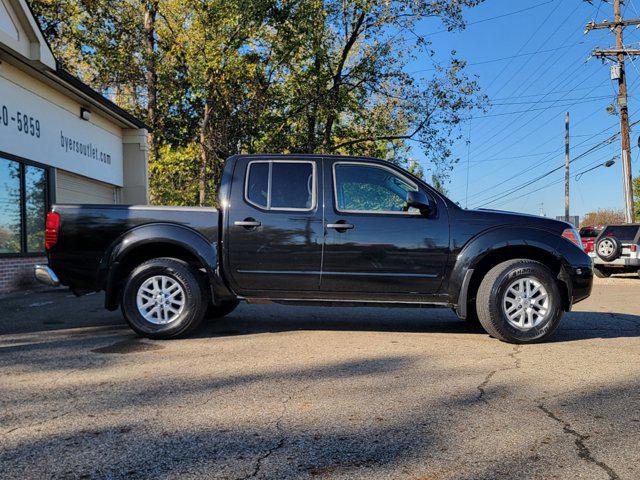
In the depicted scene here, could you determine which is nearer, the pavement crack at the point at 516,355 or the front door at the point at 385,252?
the pavement crack at the point at 516,355

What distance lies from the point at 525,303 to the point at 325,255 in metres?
2.14

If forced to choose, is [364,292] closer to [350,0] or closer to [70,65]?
[350,0]

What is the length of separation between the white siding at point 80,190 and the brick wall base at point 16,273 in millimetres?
2116

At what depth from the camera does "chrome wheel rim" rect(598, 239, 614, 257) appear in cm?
1492

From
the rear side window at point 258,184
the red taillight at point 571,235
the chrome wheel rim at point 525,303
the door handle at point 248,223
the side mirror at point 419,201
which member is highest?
the rear side window at point 258,184

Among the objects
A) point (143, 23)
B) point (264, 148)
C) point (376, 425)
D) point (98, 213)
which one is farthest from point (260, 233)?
point (143, 23)

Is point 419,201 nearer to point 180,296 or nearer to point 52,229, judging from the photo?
point 180,296

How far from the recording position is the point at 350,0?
20.7 metres

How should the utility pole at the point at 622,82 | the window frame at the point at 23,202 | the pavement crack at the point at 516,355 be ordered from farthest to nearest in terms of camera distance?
1. the utility pole at the point at 622,82
2. the window frame at the point at 23,202
3. the pavement crack at the point at 516,355

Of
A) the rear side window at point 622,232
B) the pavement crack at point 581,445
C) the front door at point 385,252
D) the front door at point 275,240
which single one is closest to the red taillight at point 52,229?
the front door at point 275,240

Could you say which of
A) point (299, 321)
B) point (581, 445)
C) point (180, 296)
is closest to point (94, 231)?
point (180, 296)

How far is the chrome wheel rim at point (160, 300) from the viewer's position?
5906 millimetres

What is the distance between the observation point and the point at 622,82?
2562 centimetres

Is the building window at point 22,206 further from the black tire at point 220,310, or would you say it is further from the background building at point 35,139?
the black tire at point 220,310
